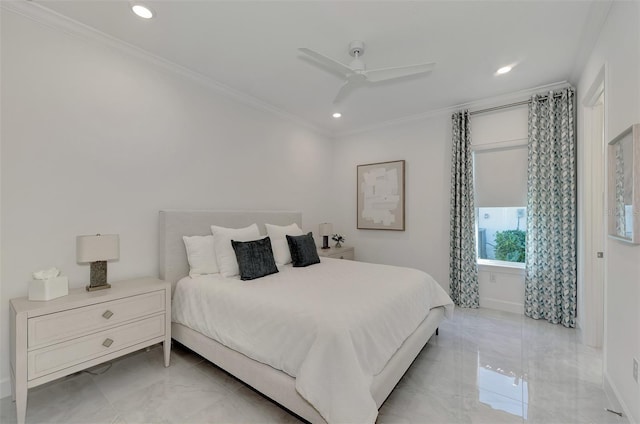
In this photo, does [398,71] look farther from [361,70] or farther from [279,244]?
[279,244]

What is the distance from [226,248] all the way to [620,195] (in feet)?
10.6

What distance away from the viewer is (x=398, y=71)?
2.39 meters

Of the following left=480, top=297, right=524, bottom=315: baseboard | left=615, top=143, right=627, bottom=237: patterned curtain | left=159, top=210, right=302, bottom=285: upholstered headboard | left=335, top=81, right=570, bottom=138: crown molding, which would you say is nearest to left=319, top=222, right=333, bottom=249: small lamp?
left=159, top=210, right=302, bottom=285: upholstered headboard

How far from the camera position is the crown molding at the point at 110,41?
210 centimetres

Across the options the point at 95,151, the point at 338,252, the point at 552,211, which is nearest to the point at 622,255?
the point at 552,211

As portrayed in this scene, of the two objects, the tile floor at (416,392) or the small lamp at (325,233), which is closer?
the tile floor at (416,392)

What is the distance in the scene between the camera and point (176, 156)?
9.95ft

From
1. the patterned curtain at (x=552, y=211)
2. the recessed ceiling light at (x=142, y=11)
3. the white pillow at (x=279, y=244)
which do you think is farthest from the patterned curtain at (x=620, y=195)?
the recessed ceiling light at (x=142, y=11)

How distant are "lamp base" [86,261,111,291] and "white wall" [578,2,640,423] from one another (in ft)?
12.3

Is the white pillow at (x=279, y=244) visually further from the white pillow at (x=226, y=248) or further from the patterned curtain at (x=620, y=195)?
the patterned curtain at (x=620, y=195)

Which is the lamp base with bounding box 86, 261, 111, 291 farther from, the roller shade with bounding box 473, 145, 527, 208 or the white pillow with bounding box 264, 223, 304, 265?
the roller shade with bounding box 473, 145, 527, 208

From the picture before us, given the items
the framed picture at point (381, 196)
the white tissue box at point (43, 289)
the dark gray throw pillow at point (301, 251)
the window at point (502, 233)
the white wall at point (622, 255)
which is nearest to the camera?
the white wall at point (622, 255)

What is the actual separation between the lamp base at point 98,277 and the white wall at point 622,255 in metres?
3.74

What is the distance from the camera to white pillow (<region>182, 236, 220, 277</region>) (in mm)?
2824
